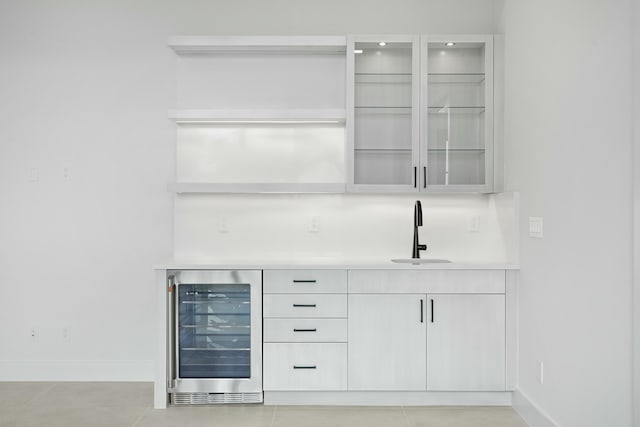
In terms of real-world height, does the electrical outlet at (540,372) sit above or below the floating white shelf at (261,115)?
below

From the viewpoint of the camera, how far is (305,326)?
3363mm

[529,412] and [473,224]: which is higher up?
[473,224]

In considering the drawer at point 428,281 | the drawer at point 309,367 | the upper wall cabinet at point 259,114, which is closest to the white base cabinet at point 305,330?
the drawer at point 309,367

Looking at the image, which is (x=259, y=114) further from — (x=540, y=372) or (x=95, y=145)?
(x=540, y=372)

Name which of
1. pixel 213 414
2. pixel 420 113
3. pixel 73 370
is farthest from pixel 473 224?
pixel 73 370

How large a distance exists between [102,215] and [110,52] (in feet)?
3.89

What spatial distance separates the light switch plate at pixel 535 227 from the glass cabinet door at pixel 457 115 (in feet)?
1.86

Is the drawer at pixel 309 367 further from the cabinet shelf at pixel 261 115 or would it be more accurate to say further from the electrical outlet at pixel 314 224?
the cabinet shelf at pixel 261 115

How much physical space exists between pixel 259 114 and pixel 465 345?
202 centimetres

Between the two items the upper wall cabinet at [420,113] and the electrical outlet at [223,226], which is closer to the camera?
the upper wall cabinet at [420,113]

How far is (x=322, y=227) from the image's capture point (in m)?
3.96

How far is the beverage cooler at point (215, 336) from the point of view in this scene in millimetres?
3357

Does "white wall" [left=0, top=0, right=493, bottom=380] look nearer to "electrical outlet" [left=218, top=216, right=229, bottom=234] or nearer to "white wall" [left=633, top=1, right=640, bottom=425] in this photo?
"electrical outlet" [left=218, top=216, right=229, bottom=234]

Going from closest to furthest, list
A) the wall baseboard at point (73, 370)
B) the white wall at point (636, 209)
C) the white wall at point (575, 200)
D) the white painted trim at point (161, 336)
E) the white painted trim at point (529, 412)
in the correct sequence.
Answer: the white wall at point (636, 209), the white wall at point (575, 200), the white painted trim at point (529, 412), the white painted trim at point (161, 336), the wall baseboard at point (73, 370)
